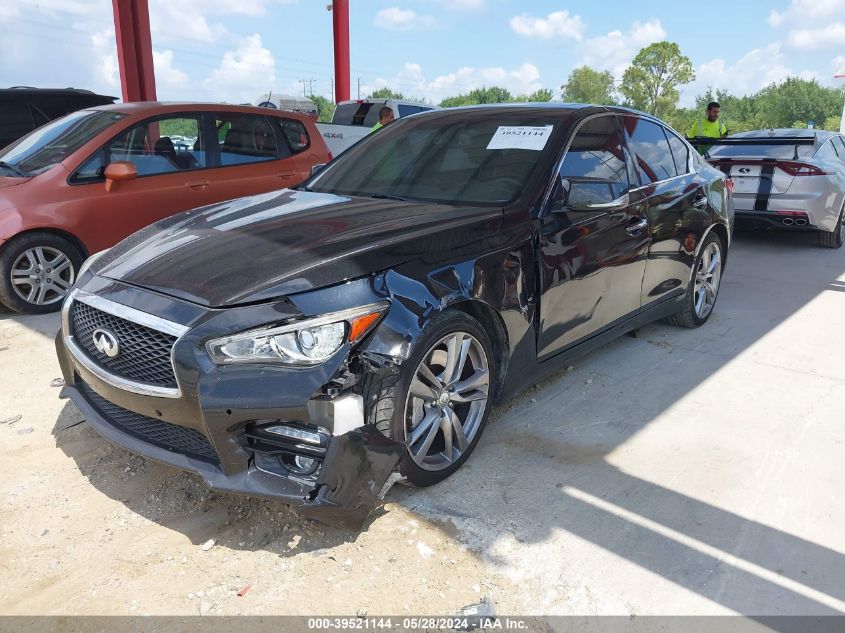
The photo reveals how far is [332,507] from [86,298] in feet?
4.53

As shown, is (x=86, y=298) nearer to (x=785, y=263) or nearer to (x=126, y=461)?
(x=126, y=461)

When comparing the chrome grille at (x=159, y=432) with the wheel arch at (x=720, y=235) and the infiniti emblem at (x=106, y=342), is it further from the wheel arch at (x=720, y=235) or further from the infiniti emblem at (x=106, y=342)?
the wheel arch at (x=720, y=235)

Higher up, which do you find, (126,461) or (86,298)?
(86,298)

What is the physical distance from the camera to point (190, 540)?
252 cm

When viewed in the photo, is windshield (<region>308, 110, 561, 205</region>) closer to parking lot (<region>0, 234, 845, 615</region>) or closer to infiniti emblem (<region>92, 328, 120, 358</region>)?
parking lot (<region>0, 234, 845, 615</region>)

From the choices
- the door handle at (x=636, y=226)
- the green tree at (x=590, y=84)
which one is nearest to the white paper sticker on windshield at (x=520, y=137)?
Answer: the door handle at (x=636, y=226)

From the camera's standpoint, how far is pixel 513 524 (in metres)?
2.66

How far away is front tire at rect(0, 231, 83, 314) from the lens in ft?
16.4

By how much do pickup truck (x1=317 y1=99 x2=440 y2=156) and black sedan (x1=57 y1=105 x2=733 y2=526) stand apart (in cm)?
730

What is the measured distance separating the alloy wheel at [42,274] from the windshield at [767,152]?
7.43 metres

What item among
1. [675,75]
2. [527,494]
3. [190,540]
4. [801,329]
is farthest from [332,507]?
[675,75]

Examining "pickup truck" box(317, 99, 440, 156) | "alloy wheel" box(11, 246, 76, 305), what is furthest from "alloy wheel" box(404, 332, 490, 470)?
"pickup truck" box(317, 99, 440, 156)

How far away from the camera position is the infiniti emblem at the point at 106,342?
252cm

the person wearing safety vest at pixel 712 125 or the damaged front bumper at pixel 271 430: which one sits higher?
the person wearing safety vest at pixel 712 125
